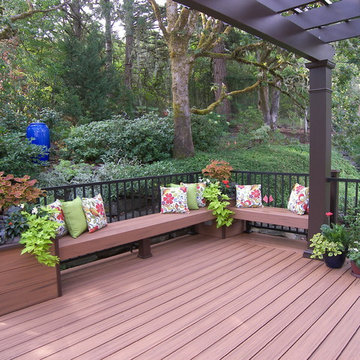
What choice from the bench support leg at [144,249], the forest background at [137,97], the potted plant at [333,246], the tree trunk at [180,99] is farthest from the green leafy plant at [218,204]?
the tree trunk at [180,99]

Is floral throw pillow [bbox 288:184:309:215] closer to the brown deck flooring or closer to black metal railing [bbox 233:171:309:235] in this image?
black metal railing [bbox 233:171:309:235]

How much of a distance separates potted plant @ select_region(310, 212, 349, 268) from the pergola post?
258 millimetres

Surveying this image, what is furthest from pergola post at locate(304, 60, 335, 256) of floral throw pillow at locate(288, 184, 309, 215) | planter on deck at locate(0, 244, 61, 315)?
planter on deck at locate(0, 244, 61, 315)

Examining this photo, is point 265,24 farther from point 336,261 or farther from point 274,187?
point 274,187

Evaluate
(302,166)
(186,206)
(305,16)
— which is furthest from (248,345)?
(302,166)

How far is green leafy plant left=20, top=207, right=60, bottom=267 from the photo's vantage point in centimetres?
254

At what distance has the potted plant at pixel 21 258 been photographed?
2.50 m

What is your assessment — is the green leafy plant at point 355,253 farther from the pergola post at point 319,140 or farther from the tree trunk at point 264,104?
the tree trunk at point 264,104

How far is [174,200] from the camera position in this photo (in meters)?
4.17

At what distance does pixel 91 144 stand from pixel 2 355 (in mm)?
5068

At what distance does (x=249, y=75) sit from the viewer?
12289 millimetres

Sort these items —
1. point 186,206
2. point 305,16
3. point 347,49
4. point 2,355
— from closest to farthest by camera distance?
point 2,355
point 305,16
point 186,206
point 347,49

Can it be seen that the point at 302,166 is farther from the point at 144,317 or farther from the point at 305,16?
the point at 144,317

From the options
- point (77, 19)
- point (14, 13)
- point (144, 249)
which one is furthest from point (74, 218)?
point (77, 19)
